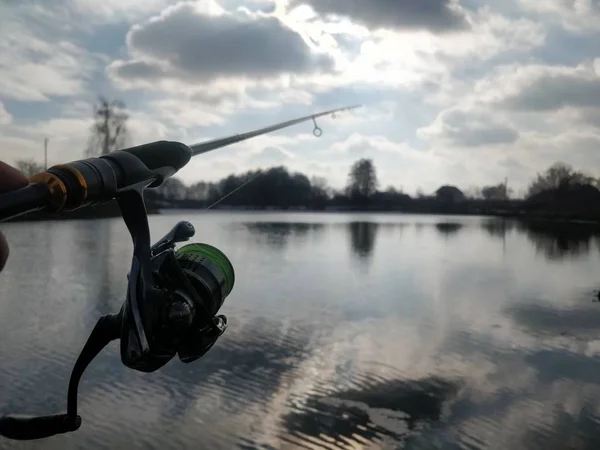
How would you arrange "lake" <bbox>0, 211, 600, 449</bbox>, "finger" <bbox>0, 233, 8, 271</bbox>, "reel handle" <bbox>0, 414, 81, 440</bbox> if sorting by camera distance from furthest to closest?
"lake" <bbox>0, 211, 600, 449</bbox>
"reel handle" <bbox>0, 414, 81, 440</bbox>
"finger" <bbox>0, 233, 8, 271</bbox>

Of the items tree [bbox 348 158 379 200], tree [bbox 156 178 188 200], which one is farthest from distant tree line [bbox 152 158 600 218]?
tree [bbox 156 178 188 200]

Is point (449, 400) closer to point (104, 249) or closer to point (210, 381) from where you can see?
point (210, 381)

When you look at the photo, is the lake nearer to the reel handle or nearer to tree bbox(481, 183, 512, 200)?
the reel handle

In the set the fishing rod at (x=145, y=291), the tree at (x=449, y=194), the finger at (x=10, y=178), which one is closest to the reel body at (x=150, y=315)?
the fishing rod at (x=145, y=291)

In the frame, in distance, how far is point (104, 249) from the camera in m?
22.0

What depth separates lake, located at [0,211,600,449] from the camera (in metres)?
6.96

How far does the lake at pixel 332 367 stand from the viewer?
6.96 m

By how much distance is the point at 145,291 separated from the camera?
1238 mm

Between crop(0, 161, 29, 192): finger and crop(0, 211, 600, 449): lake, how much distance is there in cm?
164

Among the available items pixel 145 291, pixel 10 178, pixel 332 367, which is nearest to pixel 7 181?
pixel 10 178

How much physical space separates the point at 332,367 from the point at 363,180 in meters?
67.7

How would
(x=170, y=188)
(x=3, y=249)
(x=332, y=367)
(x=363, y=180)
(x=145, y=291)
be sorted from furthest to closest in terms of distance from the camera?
(x=363, y=180) → (x=170, y=188) → (x=332, y=367) → (x=145, y=291) → (x=3, y=249)

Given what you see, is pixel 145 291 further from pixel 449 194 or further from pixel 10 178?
pixel 449 194

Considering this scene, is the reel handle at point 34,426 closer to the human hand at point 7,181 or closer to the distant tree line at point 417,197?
the human hand at point 7,181
